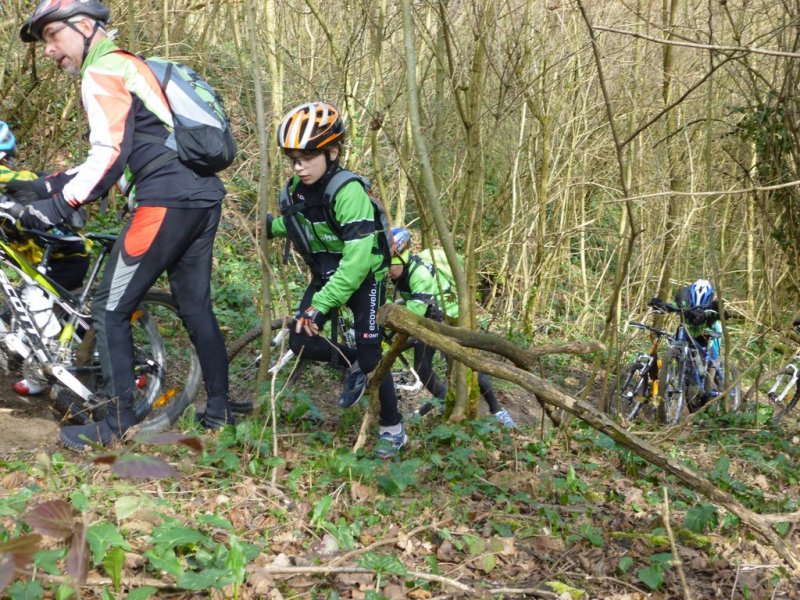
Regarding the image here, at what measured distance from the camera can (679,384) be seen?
8.49 meters

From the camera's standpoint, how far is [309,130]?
4.49 metres

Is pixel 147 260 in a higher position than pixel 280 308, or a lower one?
higher

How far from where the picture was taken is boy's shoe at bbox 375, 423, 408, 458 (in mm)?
4789

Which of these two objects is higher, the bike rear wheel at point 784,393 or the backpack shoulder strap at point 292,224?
the backpack shoulder strap at point 292,224

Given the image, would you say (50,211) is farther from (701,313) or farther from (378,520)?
(701,313)

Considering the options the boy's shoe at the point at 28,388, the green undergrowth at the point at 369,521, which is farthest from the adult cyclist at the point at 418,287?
the boy's shoe at the point at 28,388

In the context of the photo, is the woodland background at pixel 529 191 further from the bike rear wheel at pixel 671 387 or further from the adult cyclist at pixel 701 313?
the bike rear wheel at pixel 671 387

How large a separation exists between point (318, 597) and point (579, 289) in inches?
419

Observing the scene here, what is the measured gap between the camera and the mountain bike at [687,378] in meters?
8.42

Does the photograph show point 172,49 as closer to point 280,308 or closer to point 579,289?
point 280,308

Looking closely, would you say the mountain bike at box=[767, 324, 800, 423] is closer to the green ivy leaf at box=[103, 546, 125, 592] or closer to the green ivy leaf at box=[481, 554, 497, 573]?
the green ivy leaf at box=[481, 554, 497, 573]

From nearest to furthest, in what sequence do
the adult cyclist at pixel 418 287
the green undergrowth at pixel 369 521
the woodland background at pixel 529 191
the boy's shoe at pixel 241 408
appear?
the green undergrowth at pixel 369 521
the woodland background at pixel 529 191
the boy's shoe at pixel 241 408
the adult cyclist at pixel 418 287

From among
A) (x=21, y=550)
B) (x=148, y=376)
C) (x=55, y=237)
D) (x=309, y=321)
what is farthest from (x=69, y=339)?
(x=21, y=550)

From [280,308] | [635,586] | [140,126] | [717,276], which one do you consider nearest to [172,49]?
[280,308]
